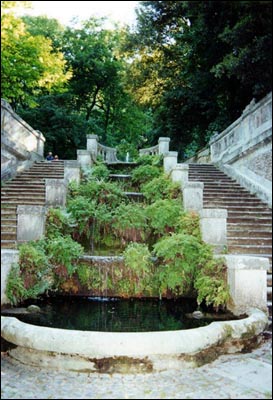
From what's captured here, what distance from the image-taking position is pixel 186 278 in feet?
24.5

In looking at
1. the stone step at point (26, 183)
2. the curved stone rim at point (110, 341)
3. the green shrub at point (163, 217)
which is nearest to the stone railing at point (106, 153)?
the stone step at point (26, 183)

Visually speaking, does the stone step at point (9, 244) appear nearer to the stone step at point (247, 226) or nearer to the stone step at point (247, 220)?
the stone step at point (247, 226)

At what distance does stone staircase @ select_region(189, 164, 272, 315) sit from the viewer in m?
8.28

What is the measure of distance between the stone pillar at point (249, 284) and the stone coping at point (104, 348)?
1.57 m

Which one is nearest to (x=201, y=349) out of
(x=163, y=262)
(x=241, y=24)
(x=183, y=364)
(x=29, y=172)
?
(x=183, y=364)

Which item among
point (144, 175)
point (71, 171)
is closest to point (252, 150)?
point (144, 175)

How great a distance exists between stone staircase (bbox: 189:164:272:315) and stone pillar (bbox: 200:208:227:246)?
0.49 m

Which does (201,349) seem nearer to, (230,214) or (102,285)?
(102,285)

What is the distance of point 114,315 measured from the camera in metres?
6.42

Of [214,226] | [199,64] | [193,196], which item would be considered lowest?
[214,226]

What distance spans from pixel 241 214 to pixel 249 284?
4.24 meters

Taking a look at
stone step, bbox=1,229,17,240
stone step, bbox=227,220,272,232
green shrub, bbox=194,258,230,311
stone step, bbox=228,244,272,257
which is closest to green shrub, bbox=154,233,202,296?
green shrub, bbox=194,258,230,311

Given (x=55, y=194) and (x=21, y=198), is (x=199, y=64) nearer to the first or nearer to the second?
(x=21, y=198)

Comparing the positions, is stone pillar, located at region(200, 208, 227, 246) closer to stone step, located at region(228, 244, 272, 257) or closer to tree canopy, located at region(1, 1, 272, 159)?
stone step, located at region(228, 244, 272, 257)
